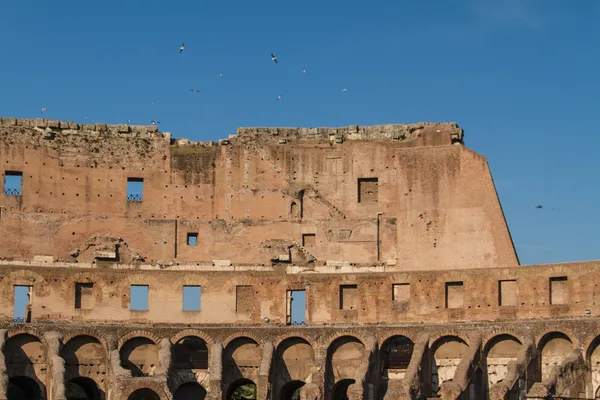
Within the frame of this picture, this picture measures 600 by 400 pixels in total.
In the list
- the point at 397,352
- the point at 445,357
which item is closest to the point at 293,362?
the point at 397,352

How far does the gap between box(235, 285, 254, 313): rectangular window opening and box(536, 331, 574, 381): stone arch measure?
11.0m

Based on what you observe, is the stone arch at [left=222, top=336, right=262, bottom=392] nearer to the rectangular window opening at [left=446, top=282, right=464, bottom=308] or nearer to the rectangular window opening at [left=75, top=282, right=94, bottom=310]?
the rectangular window opening at [left=75, top=282, right=94, bottom=310]

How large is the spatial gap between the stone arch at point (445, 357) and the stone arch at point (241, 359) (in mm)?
6341

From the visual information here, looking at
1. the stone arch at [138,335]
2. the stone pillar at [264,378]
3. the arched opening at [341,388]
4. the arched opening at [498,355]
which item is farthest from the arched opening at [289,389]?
the arched opening at [498,355]

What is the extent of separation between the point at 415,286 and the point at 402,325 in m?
1.70

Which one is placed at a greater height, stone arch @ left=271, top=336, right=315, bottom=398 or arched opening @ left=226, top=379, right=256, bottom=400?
stone arch @ left=271, top=336, right=315, bottom=398

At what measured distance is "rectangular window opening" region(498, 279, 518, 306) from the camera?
4499 centimetres

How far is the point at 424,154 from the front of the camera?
49938 millimetres

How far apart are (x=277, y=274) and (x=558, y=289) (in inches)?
416

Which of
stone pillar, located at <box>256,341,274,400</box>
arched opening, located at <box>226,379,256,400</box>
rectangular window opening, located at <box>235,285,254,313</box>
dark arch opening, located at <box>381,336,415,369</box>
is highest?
rectangular window opening, located at <box>235,285,254,313</box>

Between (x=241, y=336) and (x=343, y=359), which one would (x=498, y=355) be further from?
(x=241, y=336)

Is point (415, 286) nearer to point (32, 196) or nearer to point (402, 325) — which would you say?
point (402, 325)

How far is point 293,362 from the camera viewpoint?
1793 inches

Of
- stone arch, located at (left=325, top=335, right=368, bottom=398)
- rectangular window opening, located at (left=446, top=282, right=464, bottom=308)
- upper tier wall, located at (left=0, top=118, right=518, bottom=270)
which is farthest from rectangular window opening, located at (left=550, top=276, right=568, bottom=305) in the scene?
stone arch, located at (left=325, top=335, right=368, bottom=398)
